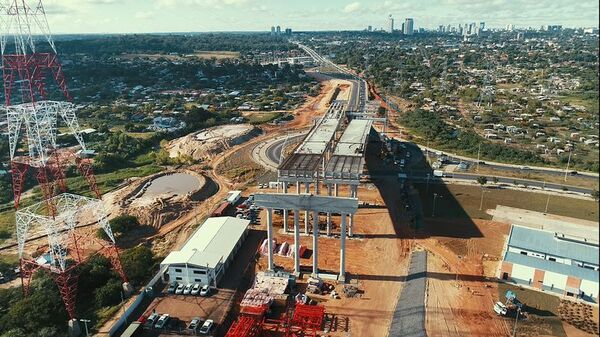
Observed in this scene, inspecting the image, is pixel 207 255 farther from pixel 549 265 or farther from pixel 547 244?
pixel 547 244

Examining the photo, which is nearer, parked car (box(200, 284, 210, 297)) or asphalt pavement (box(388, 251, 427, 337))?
asphalt pavement (box(388, 251, 427, 337))

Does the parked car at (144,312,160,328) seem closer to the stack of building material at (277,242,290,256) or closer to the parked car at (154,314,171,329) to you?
the parked car at (154,314,171,329)

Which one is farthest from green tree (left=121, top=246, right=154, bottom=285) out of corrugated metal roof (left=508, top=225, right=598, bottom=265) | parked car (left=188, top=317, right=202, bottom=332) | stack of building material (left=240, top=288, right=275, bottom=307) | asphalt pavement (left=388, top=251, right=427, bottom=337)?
corrugated metal roof (left=508, top=225, right=598, bottom=265)

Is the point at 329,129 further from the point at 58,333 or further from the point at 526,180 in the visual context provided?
the point at 58,333

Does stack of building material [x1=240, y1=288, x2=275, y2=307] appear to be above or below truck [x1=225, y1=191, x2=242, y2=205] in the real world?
below

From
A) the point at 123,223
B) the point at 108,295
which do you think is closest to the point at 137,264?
the point at 108,295

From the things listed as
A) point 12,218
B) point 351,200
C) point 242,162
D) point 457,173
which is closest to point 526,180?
point 457,173

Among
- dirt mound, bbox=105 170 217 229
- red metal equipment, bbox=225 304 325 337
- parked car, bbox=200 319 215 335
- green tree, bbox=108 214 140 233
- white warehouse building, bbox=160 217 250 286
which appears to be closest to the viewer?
red metal equipment, bbox=225 304 325 337

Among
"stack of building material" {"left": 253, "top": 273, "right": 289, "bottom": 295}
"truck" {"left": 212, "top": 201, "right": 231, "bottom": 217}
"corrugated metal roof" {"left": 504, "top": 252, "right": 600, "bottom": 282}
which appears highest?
"corrugated metal roof" {"left": 504, "top": 252, "right": 600, "bottom": 282}
